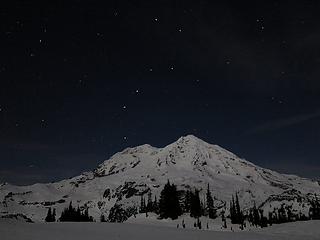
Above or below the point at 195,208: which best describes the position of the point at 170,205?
above

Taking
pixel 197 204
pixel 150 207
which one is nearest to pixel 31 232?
pixel 197 204

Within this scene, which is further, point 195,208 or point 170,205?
point 195,208

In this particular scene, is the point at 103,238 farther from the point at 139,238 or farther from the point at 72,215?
the point at 72,215

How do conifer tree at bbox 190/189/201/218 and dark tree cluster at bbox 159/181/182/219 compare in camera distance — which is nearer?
dark tree cluster at bbox 159/181/182/219

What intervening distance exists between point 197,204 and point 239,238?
110360 millimetres

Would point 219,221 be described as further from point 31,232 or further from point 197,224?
point 31,232

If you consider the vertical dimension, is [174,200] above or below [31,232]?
above

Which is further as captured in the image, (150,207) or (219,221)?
(150,207)

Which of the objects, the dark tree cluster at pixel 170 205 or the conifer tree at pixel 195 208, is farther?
the conifer tree at pixel 195 208

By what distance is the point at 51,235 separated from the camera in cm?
2434

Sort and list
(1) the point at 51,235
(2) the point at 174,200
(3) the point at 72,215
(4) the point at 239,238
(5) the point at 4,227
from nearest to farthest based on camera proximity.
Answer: (1) the point at 51,235, (5) the point at 4,227, (4) the point at 239,238, (2) the point at 174,200, (3) the point at 72,215

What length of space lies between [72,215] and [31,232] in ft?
550

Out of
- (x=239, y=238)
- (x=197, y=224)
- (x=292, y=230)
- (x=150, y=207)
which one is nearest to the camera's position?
(x=239, y=238)

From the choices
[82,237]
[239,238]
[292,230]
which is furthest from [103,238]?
[292,230]
